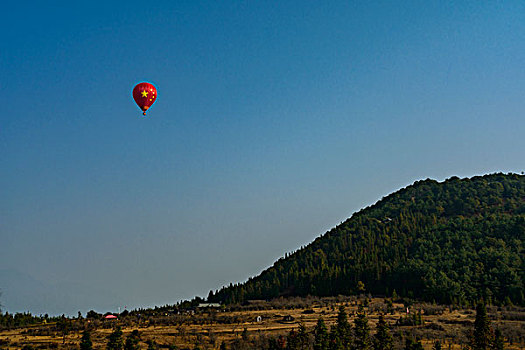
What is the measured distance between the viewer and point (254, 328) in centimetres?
6550

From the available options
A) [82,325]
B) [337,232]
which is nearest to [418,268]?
[337,232]

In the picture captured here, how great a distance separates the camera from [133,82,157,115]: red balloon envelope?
57.9 metres

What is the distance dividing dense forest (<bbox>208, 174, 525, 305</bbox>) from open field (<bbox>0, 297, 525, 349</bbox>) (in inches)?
574

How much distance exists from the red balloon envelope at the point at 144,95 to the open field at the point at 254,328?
27644 millimetres

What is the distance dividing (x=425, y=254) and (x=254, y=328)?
6194 cm

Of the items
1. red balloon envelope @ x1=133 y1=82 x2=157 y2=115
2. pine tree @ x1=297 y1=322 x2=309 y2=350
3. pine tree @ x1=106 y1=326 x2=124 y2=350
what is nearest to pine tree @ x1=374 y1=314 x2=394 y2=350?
pine tree @ x1=297 y1=322 x2=309 y2=350

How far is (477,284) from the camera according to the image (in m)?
95.9

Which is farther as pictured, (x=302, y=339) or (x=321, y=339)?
(x=302, y=339)

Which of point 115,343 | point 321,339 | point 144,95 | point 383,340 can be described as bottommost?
point 383,340

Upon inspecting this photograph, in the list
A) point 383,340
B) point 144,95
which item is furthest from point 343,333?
point 144,95

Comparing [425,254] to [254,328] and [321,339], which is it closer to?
[254,328]

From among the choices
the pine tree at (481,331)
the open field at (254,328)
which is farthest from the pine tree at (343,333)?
the pine tree at (481,331)

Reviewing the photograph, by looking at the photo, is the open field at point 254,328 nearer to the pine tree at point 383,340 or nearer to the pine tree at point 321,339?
the pine tree at point 383,340

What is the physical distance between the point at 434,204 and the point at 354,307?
82677mm
